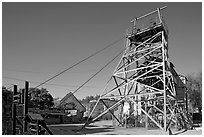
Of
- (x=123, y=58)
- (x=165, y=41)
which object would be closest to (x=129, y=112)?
(x=123, y=58)

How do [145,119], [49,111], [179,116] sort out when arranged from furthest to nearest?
[49,111]
[145,119]
[179,116]

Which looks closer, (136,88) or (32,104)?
(136,88)

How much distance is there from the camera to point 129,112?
74.3 feet

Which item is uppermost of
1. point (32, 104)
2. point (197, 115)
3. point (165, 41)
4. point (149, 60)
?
point (165, 41)

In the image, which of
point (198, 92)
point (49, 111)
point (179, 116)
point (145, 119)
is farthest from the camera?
point (198, 92)

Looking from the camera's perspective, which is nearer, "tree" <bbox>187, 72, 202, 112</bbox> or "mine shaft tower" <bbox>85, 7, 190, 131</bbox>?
"mine shaft tower" <bbox>85, 7, 190, 131</bbox>

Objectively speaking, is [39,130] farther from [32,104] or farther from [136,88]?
[32,104]

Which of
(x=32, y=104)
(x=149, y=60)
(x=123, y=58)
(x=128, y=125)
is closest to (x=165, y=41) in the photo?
(x=149, y=60)

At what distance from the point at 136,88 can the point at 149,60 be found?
286 cm

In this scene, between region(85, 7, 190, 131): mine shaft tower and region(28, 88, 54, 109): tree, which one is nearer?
region(85, 7, 190, 131): mine shaft tower

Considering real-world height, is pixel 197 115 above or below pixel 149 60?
below

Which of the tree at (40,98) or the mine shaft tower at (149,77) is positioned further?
the tree at (40,98)

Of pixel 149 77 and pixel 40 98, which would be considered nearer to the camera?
pixel 149 77

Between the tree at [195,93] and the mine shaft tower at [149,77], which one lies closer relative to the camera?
the mine shaft tower at [149,77]
